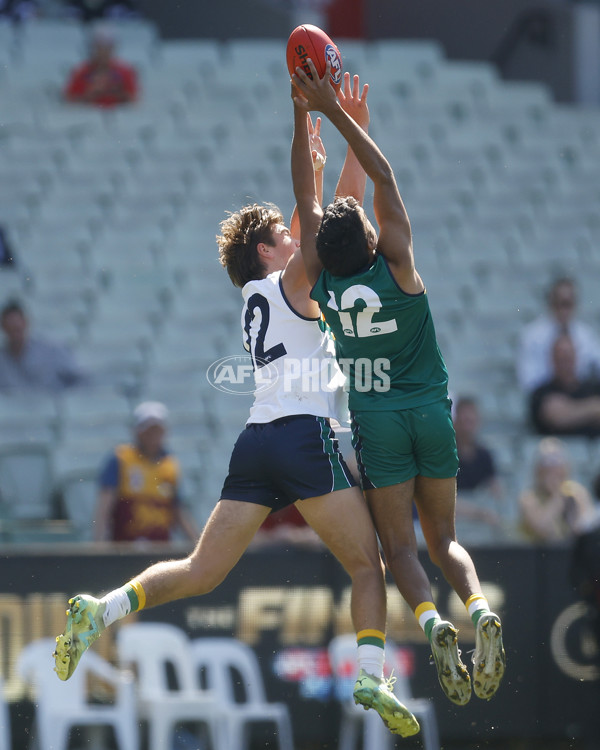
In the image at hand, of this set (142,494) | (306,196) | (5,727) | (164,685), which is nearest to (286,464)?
(306,196)

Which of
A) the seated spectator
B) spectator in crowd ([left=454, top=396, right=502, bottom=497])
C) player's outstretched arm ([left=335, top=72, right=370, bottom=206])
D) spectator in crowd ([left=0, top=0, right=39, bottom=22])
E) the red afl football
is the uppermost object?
spectator in crowd ([left=0, top=0, right=39, bottom=22])

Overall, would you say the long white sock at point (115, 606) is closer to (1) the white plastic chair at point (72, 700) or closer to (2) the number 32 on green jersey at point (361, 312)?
(2) the number 32 on green jersey at point (361, 312)

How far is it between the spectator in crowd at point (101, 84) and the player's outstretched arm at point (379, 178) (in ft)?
24.3

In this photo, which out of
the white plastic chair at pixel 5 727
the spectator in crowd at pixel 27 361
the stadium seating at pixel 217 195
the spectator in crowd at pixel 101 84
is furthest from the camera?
the spectator in crowd at pixel 101 84

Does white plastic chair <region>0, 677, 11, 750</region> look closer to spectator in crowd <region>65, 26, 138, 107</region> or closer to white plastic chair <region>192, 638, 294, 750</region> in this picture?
white plastic chair <region>192, 638, 294, 750</region>

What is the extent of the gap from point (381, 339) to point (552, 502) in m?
3.61

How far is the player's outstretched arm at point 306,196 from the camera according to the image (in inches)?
198

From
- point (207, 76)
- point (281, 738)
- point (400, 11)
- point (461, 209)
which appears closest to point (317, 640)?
point (281, 738)

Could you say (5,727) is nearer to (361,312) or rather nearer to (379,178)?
(361,312)

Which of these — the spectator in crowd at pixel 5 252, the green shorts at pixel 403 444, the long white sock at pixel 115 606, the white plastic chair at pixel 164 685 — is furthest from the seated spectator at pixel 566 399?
the long white sock at pixel 115 606

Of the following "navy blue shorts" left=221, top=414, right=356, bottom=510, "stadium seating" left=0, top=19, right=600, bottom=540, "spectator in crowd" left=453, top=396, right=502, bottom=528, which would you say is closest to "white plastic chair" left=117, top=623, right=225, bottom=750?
"stadium seating" left=0, top=19, right=600, bottom=540

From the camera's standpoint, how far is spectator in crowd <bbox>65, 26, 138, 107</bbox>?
12.0 meters

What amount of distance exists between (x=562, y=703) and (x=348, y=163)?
4.09m

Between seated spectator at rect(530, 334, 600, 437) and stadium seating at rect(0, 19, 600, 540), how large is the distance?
458mm
